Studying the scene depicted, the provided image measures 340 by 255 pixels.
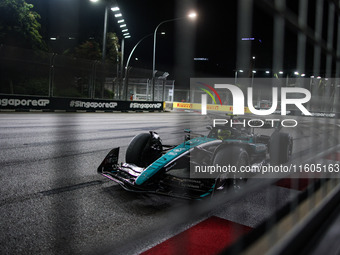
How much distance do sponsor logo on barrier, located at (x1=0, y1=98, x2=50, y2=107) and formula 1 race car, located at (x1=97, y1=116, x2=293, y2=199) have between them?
10979 millimetres

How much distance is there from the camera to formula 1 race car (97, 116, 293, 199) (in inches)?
127

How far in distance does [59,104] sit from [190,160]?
40.5 ft

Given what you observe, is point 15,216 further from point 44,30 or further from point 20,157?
point 44,30

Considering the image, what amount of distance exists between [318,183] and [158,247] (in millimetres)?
1279

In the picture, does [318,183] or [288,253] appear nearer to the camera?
[288,253]

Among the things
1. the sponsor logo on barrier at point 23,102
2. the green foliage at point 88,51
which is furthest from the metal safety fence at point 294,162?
the green foliage at point 88,51

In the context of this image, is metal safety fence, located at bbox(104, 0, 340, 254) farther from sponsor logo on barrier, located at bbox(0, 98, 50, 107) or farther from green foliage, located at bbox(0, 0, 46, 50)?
green foliage, located at bbox(0, 0, 46, 50)

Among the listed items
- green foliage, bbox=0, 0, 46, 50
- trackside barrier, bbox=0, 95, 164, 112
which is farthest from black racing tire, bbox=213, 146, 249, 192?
green foliage, bbox=0, 0, 46, 50

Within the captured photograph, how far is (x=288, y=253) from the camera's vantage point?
4.75ft

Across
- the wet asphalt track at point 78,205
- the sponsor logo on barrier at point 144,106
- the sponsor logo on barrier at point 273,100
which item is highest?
the sponsor logo on barrier at point 144,106

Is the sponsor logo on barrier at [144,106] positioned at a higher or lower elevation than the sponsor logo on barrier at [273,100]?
higher

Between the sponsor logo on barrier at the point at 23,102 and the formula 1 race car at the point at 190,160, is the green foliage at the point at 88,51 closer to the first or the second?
the sponsor logo on barrier at the point at 23,102

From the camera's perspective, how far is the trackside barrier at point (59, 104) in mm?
13453

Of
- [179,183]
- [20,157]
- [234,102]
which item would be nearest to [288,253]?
[234,102]
